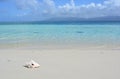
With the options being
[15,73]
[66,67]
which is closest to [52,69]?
[66,67]

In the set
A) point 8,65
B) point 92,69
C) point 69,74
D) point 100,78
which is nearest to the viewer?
point 100,78

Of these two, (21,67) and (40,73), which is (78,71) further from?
(21,67)

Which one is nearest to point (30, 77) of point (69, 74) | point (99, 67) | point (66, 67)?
point (69, 74)

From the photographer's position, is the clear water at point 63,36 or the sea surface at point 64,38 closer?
the sea surface at point 64,38

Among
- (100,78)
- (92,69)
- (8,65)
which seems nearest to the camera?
(100,78)

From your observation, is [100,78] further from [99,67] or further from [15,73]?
[15,73]

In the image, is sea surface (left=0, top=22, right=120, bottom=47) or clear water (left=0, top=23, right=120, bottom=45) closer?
sea surface (left=0, top=22, right=120, bottom=47)

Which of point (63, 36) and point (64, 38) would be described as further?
point (63, 36)

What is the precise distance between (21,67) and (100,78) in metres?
2.05

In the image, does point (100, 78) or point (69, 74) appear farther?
point (69, 74)

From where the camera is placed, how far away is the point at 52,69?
6.57 meters

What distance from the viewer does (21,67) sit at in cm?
686

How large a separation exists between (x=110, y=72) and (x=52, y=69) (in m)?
1.27

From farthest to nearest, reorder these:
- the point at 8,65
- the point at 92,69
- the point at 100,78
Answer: the point at 8,65 → the point at 92,69 → the point at 100,78
